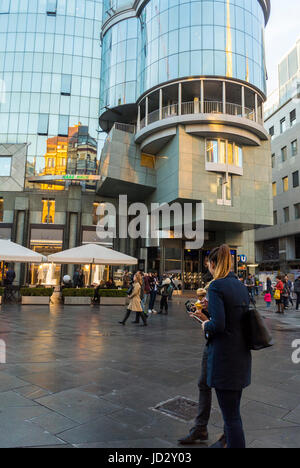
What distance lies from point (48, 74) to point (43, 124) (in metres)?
5.73

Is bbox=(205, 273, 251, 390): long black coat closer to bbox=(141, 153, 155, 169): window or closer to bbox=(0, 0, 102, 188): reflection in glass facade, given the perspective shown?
bbox=(141, 153, 155, 169): window

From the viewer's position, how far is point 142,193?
3067 centimetres

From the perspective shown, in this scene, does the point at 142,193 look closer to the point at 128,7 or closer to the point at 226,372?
the point at 128,7

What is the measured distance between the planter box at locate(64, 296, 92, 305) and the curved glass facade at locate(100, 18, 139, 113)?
2065cm

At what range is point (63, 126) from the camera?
34656 millimetres

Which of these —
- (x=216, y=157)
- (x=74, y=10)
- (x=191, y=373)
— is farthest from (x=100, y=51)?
(x=191, y=373)

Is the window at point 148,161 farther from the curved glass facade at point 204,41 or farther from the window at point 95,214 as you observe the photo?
the window at point 95,214

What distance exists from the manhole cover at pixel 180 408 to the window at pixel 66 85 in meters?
36.9

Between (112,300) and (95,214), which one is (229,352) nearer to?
(112,300)

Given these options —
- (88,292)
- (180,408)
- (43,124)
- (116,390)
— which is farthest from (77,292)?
(43,124)

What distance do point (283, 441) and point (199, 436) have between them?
804 mm

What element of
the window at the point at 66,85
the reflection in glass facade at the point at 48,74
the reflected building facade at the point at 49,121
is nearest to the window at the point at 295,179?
the reflected building facade at the point at 49,121

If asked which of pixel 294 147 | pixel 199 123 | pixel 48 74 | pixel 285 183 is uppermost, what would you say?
pixel 48 74
